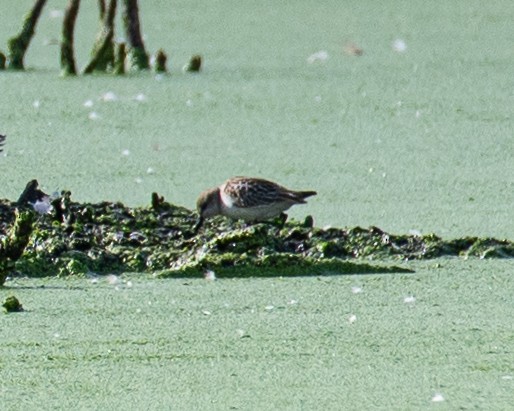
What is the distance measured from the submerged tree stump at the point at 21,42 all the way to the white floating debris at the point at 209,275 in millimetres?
4160

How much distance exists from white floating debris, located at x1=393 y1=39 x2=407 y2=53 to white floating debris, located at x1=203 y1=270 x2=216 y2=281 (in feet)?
15.9

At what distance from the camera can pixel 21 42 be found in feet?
28.2

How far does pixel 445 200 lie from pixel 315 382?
225 centimetres

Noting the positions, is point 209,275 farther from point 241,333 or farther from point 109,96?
point 109,96

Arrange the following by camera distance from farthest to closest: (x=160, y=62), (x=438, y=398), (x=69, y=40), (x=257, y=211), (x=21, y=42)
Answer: (x=21, y=42), (x=160, y=62), (x=69, y=40), (x=257, y=211), (x=438, y=398)

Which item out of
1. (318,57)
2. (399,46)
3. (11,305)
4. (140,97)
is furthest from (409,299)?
(399,46)

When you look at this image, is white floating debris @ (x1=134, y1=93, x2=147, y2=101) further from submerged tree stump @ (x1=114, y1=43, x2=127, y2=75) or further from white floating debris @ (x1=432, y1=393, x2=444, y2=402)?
white floating debris @ (x1=432, y1=393, x2=444, y2=402)

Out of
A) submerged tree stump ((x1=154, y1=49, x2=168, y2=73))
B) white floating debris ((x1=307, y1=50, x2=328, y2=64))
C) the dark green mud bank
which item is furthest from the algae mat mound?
white floating debris ((x1=307, y1=50, x2=328, y2=64))

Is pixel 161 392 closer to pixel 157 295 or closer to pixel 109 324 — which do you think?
pixel 109 324

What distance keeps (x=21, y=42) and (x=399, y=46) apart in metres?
1.99

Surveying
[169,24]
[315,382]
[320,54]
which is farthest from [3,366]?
[169,24]

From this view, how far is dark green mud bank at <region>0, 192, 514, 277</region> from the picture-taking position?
15.1 ft

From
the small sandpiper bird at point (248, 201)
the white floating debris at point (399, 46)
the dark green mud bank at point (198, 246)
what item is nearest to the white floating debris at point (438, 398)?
the dark green mud bank at point (198, 246)

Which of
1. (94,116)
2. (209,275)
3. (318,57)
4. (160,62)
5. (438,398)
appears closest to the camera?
(438,398)
